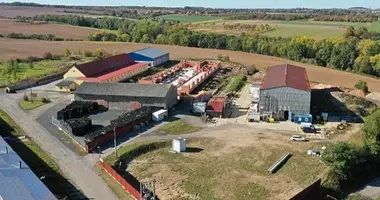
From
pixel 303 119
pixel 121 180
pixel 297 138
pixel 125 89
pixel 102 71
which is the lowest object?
Answer: pixel 121 180

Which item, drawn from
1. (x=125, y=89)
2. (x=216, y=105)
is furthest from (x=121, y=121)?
(x=216, y=105)

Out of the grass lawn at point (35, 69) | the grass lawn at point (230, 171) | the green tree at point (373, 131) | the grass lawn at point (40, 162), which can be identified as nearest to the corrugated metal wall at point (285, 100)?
the grass lawn at point (230, 171)

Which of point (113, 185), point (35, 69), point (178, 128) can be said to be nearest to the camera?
point (113, 185)

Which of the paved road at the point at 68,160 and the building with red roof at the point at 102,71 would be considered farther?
the building with red roof at the point at 102,71

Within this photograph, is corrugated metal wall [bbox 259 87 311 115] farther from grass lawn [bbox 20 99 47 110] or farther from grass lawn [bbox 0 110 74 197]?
grass lawn [bbox 20 99 47 110]

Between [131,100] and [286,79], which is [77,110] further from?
[286,79]

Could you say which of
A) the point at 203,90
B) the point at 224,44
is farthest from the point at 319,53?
the point at 203,90

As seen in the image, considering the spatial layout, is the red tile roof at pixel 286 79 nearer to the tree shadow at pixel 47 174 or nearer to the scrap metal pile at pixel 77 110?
the scrap metal pile at pixel 77 110

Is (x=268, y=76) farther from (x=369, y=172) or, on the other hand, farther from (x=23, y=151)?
(x=23, y=151)
